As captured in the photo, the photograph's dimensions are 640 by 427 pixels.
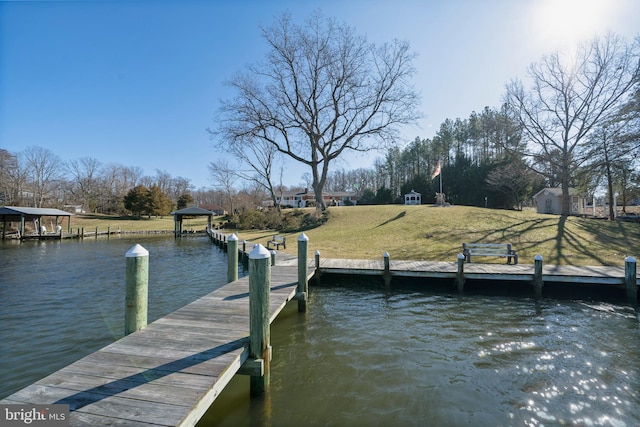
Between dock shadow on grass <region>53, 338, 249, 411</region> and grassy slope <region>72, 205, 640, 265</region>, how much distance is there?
10.6 meters

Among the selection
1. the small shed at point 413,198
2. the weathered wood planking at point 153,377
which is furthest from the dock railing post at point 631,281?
the small shed at point 413,198

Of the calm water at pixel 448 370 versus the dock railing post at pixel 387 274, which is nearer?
the calm water at pixel 448 370

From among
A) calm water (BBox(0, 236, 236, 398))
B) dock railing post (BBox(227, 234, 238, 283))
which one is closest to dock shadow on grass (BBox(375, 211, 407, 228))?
calm water (BBox(0, 236, 236, 398))

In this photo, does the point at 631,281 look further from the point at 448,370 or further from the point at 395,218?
the point at 395,218

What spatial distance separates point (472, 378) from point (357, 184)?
265 ft

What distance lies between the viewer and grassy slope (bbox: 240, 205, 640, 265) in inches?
563

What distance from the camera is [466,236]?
60.9 ft

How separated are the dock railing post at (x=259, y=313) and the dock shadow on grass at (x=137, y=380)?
26 centimetres

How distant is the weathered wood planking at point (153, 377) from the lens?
2760 millimetres

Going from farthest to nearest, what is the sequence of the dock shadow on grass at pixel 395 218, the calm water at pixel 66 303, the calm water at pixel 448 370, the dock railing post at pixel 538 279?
the dock shadow on grass at pixel 395 218 < the dock railing post at pixel 538 279 < the calm water at pixel 66 303 < the calm water at pixel 448 370

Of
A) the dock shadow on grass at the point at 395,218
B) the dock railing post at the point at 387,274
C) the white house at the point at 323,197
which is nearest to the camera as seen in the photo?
the dock railing post at the point at 387,274

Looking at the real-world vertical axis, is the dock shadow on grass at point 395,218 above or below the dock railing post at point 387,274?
above

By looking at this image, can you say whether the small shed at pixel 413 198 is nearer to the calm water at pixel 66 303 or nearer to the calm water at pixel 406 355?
the calm water at pixel 66 303

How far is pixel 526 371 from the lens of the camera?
506 centimetres
